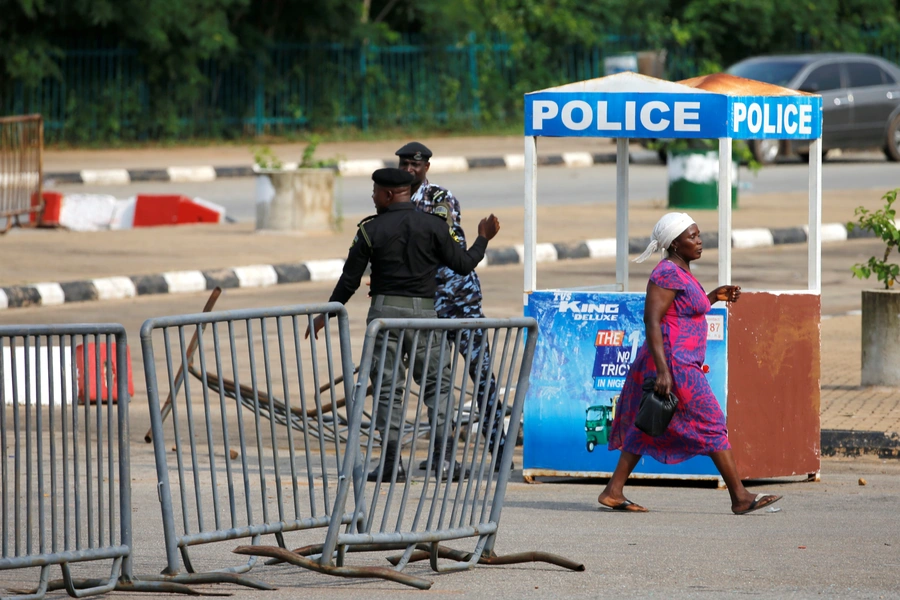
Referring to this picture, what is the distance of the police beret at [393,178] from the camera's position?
7320 mm

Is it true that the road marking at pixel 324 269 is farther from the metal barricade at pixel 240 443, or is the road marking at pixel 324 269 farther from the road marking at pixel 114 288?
the metal barricade at pixel 240 443

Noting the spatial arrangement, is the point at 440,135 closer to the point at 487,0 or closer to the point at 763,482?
the point at 487,0

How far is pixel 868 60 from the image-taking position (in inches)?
1097

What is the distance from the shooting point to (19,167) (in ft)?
60.4

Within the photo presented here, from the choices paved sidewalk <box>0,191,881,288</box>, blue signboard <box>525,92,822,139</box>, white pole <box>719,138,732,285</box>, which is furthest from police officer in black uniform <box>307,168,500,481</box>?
paved sidewalk <box>0,191,881,288</box>

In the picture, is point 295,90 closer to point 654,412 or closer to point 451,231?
point 451,231

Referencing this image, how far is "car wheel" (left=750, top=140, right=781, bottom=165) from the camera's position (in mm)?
26172

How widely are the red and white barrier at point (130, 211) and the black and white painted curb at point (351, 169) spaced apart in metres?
4.04

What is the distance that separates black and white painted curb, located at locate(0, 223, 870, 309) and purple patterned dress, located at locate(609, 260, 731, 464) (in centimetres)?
696

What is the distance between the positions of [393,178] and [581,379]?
1.27 meters

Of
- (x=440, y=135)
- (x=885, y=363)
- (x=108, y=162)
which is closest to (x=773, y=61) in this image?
(x=440, y=135)

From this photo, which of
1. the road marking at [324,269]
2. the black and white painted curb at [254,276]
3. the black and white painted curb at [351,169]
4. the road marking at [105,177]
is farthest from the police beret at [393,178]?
the road marking at [105,177]

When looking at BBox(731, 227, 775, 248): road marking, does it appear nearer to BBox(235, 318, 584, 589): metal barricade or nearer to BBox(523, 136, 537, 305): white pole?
BBox(523, 136, 537, 305): white pole

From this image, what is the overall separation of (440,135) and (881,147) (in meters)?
9.30
